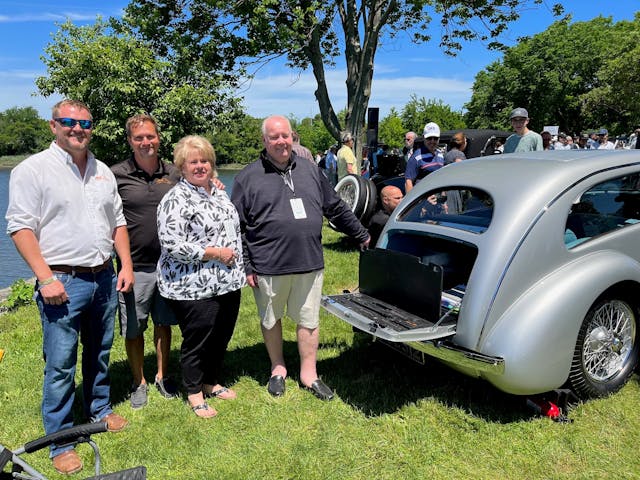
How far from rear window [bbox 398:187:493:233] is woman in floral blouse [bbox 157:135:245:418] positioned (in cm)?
149

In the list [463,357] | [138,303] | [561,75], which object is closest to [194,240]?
[138,303]

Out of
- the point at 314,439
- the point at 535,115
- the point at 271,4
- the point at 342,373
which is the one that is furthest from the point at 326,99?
the point at 535,115

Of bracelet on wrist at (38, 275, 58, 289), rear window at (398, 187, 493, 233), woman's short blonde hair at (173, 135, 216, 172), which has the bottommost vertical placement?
bracelet on wrist at (38, 275, 58, 289)

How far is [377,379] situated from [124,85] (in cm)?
1287

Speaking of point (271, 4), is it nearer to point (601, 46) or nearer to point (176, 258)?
point (176, 258)

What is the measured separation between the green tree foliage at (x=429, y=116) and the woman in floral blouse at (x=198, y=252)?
6072 cm

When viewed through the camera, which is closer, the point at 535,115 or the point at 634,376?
the point at 634,376

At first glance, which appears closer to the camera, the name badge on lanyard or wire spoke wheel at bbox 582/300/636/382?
wire spoke wheel at bbox 582/300/636/382

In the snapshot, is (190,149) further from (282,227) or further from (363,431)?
(363,431)

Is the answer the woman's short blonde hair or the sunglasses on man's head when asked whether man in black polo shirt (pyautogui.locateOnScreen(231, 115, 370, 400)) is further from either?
the sunglasses on man's head

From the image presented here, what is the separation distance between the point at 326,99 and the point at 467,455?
1223cm

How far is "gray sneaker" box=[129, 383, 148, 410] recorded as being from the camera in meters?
3.49

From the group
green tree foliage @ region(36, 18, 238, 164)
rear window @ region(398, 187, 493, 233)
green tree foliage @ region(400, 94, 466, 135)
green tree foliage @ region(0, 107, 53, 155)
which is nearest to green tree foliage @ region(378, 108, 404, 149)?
green tree foliage @ region(400, 94, 466, 135)

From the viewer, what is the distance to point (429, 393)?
353 cm
